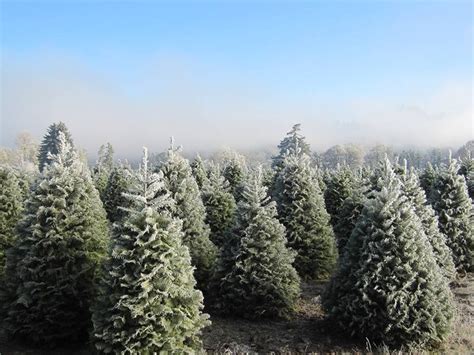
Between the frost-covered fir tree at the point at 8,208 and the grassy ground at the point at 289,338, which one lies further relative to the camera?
the frost-covered fir tree at the point at 8,208

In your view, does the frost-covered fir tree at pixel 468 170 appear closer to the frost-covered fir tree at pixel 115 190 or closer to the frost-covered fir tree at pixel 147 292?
the frost-covered fir tree at pixel 115 190

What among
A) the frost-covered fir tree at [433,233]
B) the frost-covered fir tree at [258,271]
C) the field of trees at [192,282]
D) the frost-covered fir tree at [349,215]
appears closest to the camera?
the field of trees at [192,282]

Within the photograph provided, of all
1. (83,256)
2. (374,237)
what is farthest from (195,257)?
(374,237)

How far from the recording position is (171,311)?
7.62m

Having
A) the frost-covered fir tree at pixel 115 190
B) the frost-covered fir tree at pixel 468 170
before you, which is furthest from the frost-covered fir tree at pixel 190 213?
the frost-covered fir tree at pixel 468 170

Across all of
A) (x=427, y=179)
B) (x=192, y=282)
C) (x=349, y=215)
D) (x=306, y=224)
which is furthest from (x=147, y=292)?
(x=427, y=179)

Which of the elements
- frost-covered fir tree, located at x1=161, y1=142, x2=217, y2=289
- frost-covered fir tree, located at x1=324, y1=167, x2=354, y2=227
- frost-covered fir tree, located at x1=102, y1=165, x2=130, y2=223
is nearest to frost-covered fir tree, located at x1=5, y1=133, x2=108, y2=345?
frost-covered fir tree, located at x1=161, y1=142, x2=217, y2=289

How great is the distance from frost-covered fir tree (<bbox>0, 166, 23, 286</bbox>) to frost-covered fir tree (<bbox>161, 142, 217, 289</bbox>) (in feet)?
17.7

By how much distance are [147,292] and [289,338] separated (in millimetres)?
3987

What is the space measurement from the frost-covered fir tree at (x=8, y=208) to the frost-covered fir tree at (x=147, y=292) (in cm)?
713

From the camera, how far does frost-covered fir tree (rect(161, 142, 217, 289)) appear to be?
12.3 meters

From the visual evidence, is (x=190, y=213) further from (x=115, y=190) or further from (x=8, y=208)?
(x=115, y=190)

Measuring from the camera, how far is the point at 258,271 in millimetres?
11000

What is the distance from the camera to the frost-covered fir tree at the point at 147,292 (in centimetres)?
755
